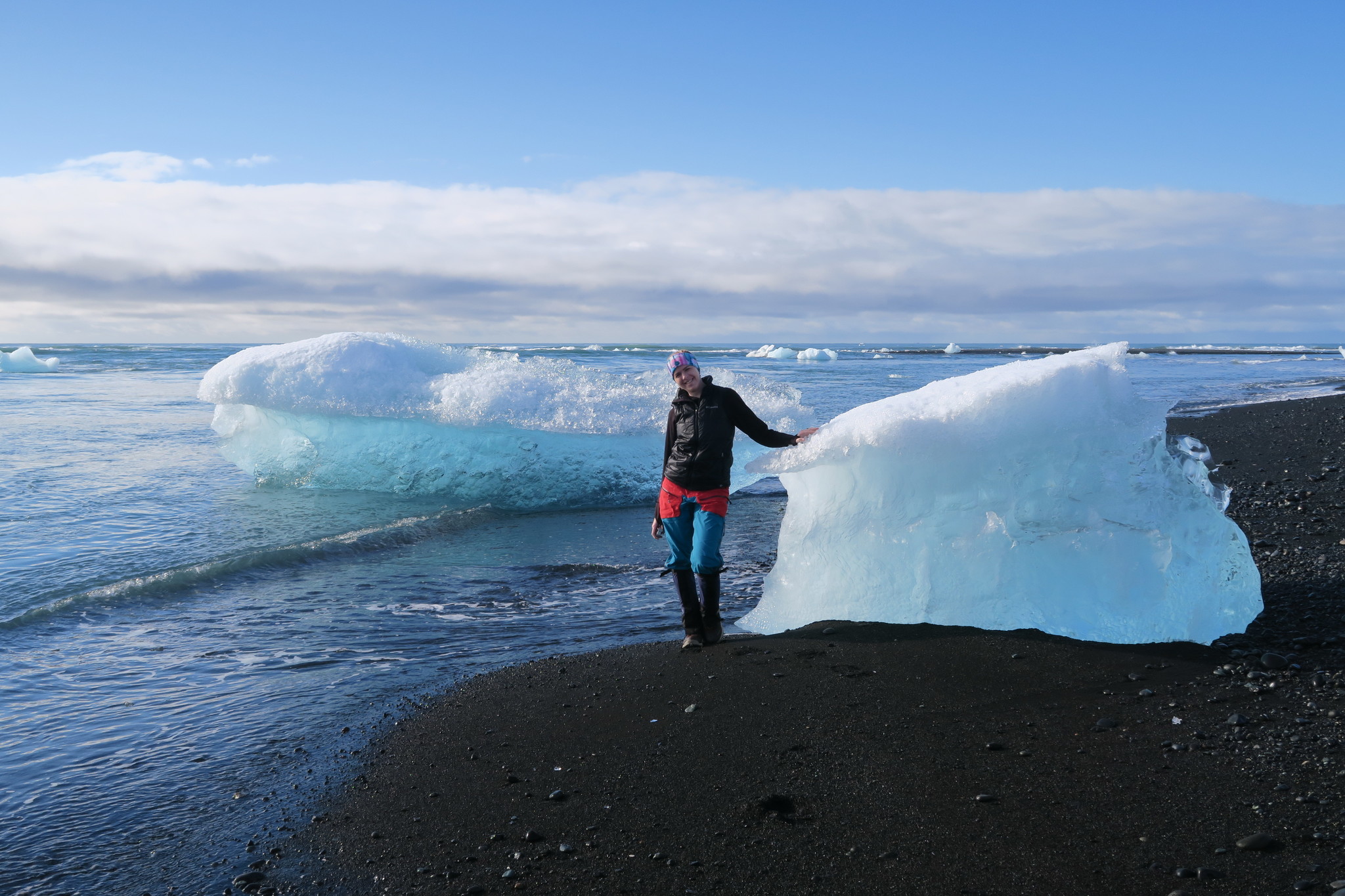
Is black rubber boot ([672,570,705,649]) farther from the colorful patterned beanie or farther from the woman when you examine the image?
the colorful patterned beanie

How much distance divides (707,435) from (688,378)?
368 mm

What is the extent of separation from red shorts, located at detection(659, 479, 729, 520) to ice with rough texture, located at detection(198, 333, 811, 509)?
4.62 meters

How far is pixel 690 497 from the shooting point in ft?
17.0

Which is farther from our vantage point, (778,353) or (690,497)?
(778,353)

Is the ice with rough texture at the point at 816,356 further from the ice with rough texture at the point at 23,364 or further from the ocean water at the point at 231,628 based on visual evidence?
the ocean water at the point at 231,628

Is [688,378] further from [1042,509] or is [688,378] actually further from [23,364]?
[23,364]

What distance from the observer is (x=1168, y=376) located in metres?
38.9

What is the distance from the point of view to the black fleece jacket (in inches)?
202

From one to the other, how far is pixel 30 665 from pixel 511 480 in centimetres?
622

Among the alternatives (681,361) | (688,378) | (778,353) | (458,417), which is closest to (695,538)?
(688,378)

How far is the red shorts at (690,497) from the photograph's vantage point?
5.15 metres

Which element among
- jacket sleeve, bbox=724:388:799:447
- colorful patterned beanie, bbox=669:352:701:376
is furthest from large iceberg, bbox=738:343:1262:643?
colorful patterned beanie, bbox=669:352:701:376

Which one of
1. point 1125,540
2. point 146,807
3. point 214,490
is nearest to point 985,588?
point 1125,540

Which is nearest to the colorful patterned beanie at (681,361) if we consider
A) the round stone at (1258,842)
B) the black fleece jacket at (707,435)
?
the black fleece jacket at (707,435)
